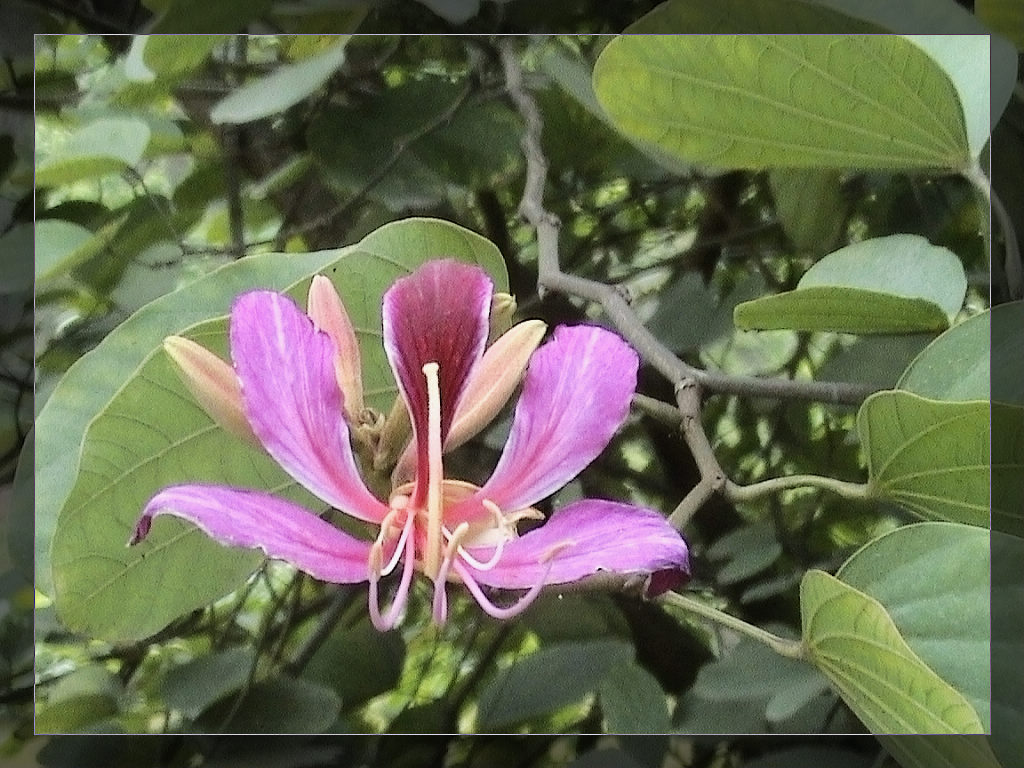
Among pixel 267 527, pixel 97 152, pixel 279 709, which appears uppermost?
pixel 97 152

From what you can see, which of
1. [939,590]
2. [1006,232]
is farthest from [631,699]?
[1006,232]

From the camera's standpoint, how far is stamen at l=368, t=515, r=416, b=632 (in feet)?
1.40

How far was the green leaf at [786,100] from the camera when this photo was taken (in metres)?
0.48

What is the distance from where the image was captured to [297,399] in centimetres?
42

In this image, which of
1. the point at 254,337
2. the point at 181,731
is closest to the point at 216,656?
the point at 181,731

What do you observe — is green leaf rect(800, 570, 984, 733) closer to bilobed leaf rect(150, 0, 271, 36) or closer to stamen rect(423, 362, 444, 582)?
stamen rect(423, 362, 444, 582)

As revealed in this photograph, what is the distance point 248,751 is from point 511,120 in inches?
12.3

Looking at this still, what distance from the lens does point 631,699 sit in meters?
0.47

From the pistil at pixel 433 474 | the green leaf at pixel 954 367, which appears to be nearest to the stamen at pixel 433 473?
the pistil at pixel 433 474

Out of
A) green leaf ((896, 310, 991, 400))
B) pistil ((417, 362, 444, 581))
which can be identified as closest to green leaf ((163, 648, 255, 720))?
pistil ((417, 362, 444, 581))

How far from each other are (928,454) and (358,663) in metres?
0.27

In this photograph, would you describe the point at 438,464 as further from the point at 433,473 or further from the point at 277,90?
the point at 277,90

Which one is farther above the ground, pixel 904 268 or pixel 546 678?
pixel 904 268

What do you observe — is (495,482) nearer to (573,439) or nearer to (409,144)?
(573,439)
